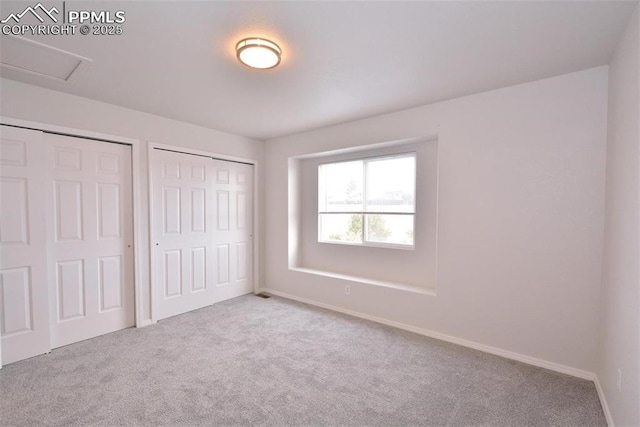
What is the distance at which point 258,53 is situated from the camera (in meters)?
1.95

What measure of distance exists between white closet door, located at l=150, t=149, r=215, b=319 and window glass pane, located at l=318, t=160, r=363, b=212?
1.65 metres

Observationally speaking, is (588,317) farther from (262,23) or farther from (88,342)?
(88,342)

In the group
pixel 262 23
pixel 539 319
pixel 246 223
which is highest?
pixel 262 23

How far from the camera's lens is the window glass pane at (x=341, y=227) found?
415cm

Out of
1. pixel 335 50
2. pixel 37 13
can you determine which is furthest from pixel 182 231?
pixel 335 50

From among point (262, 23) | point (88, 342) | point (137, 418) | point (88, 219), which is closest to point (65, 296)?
point (88, 342)

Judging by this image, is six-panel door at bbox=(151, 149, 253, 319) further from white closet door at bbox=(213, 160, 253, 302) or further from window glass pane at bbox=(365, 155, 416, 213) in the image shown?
window glass pane at bbox=(365, 155, 416, 213)

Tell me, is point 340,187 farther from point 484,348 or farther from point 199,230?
point 484,348

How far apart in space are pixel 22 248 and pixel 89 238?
0.51 meters

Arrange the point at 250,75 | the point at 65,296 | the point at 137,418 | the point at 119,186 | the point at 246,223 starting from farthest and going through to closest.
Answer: the point at 246,223
the point at 119,186
the point at 65,296
the point at 250,75
the point at 137,418

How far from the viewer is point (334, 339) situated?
3.04 meters

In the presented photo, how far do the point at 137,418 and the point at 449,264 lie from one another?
2874 mm

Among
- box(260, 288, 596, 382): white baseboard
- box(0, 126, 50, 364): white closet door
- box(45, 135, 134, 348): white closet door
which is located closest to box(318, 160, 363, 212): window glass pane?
box(260, 288, 596, 382): white baseboard

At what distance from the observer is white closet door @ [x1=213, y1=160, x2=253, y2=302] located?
4.23 meters
